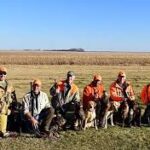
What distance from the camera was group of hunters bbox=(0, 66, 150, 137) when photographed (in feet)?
35.1

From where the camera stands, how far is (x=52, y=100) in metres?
11.7

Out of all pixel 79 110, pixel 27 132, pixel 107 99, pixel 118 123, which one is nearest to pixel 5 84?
pixel 27 132

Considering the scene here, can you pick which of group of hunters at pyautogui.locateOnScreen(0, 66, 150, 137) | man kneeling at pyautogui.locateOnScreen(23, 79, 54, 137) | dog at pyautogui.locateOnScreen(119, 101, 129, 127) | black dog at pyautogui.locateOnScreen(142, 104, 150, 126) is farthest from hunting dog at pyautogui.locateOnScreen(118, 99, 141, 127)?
man kneeling at pyautogui.locateOnScreen(23, 79, 54, 137)

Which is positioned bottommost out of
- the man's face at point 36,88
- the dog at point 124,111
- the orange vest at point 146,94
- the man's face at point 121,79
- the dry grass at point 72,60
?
the dry grass at point 72,60

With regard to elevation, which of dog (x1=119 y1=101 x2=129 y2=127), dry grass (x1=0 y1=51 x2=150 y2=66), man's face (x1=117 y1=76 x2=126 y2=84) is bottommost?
dry grass (x1=0 y1=51 x2=150 y2=66)

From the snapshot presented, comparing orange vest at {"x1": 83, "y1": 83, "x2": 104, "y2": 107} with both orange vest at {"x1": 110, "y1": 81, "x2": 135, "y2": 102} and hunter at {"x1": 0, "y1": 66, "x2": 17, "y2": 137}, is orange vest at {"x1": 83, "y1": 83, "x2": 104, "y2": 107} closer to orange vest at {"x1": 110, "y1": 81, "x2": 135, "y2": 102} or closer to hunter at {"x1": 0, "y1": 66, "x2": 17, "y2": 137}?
orange vest at {"x1": 110, "y1": 81, "x2": 135, "y2": 102}

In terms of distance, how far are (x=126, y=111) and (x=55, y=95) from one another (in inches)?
83.6

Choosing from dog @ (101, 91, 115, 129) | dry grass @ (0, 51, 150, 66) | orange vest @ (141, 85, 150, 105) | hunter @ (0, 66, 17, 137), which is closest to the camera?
hunter @ (0, 66, 17, 137)

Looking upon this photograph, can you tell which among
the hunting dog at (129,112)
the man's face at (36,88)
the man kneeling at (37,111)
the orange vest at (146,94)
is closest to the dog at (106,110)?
the hunting dog at (129,112)

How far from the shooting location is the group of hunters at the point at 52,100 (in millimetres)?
10695

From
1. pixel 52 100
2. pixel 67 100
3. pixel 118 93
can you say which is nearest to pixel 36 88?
pixel 52 100

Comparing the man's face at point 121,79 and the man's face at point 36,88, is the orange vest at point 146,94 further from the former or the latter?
the man's face at point 36,88

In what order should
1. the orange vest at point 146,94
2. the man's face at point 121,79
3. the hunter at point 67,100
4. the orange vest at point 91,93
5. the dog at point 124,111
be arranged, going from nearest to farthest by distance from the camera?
the hunter at point 67,100 < the orange vest at point 91,93 < the dog at point 124,111 < the man's face at point 121,79 < the orange vest at point 146,94

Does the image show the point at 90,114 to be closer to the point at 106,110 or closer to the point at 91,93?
the point at 106,110
